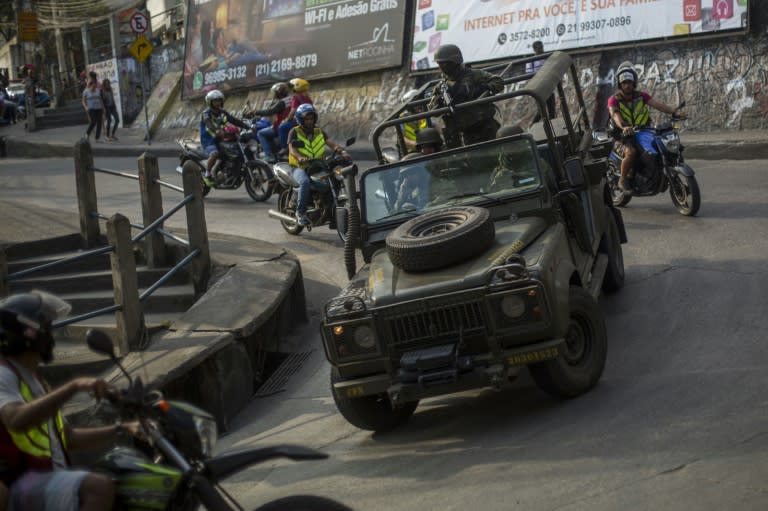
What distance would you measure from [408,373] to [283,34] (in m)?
19.9

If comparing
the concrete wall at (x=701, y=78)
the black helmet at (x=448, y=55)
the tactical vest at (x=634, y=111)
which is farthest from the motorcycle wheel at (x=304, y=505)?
the concrete wall at (x=701, y=78)

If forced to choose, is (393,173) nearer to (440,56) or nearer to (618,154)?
(440,56)

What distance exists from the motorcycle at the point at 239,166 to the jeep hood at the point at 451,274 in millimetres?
9407

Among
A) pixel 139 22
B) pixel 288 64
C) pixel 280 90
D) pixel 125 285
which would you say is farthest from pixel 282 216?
pixel 139 22

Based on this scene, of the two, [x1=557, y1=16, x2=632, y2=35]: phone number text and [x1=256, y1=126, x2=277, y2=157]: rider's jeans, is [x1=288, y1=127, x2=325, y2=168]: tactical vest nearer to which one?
[x1=256, y1=126, x2=277, y2=157]: rider's jeans

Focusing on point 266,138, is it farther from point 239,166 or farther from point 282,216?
point 282,216

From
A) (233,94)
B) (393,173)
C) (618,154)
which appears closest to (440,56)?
(393,173)

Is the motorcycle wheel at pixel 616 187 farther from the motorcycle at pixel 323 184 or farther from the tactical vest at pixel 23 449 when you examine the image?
the tactical vest at pixel 23 449

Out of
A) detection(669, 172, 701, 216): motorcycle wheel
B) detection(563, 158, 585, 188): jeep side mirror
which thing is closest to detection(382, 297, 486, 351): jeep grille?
detection(563, 158, 585, 188): jeep side mirror

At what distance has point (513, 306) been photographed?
6445mm

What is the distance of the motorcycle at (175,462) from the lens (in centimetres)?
374

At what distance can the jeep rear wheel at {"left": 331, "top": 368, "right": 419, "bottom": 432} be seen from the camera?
22.8 ft

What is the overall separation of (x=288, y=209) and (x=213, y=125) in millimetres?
3577

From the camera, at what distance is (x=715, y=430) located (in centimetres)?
595
